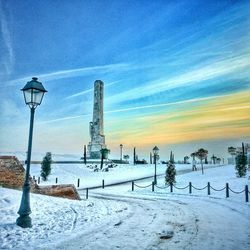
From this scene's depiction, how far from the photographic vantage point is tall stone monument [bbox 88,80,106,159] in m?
75.0

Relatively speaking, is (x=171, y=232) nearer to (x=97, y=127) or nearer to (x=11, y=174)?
(x=11, y=174)

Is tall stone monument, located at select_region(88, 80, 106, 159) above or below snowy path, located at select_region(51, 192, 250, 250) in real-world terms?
above

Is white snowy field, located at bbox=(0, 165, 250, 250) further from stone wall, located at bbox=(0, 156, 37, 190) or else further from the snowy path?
stone wall, located at bbox=(0, 156, 37, 190)

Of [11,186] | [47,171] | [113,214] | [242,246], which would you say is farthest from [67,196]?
[47,171]

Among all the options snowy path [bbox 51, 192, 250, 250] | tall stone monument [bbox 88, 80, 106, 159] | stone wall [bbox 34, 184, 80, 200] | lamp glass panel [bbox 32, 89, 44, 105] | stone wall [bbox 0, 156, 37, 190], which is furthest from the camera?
tall stone monument [bbox 88, 80, 106, 159]

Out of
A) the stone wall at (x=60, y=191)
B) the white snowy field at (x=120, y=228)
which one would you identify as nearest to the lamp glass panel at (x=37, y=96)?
the white snowy field at (x=120, y=228)

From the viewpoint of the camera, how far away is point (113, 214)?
41.1ft

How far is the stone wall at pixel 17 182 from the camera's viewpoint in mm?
16188

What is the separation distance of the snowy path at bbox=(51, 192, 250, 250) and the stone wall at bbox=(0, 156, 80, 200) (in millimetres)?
5304

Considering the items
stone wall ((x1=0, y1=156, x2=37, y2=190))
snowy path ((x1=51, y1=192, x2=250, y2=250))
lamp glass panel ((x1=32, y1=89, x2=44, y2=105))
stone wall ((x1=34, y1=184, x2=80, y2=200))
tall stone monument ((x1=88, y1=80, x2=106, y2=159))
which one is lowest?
snowy path ((x1=51, y1=192, x2=250, y2=250))

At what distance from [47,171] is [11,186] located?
2445 centimetres

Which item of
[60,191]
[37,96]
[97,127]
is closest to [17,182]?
[60,191]

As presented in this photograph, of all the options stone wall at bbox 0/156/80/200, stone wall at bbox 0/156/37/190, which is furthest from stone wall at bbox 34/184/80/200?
stone wall at bbox 0/156/37/190

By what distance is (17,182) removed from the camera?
16.5 metres
